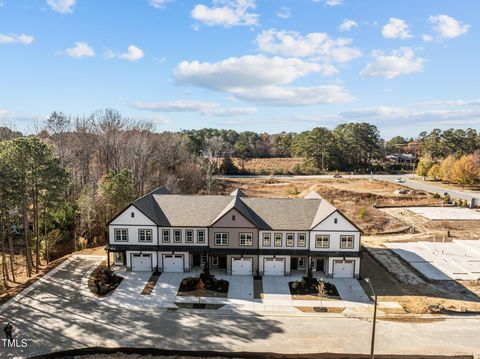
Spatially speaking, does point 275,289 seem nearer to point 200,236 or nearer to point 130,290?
point 200,236

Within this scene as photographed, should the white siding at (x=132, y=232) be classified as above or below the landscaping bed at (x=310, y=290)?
above

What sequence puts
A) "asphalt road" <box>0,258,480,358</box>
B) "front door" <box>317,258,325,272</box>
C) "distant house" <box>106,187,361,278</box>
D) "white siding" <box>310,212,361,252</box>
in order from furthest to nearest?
1. "front door" <box>317,258,325,272</box>
2. "distant house" <box>106,187,361,278</box>
3. "white siding" <box>310,212,361,252</box>
4. "asphalt road" <box>0,258,480,358</box>

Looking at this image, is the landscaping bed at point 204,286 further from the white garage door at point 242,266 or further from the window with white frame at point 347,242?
the window with white frame at point 347,242

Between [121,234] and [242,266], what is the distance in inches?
419

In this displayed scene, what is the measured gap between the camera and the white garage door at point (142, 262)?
101 feet

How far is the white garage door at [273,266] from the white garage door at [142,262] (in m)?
Answer: 9.79

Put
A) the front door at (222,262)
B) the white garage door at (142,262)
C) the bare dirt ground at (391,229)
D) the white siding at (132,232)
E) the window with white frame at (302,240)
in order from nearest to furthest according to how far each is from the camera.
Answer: the bare dirt ground at (391,229), the window with white frame at (302,240), the white siding at (132,232), the white garage door at (142,262), the front door at (222,262)

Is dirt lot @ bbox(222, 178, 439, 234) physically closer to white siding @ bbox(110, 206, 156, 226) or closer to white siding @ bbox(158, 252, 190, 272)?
white siding @ bbox(158, 252, 190, 272)

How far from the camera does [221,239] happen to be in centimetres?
3036

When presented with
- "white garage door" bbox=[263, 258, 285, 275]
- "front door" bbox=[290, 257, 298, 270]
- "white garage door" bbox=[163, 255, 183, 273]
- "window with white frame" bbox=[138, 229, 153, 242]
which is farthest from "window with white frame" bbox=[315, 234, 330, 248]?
"window with white frame" bbox=[138, 229, 153, 242]

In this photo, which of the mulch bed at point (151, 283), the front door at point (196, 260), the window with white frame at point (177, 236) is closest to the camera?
the mulch bed at point (151, 283)

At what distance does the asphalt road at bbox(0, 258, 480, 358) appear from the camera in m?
20.5

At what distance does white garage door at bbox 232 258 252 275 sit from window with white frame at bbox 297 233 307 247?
170 inches

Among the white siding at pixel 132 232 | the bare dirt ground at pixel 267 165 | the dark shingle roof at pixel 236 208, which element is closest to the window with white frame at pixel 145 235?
the white siding at pixel 132 232
